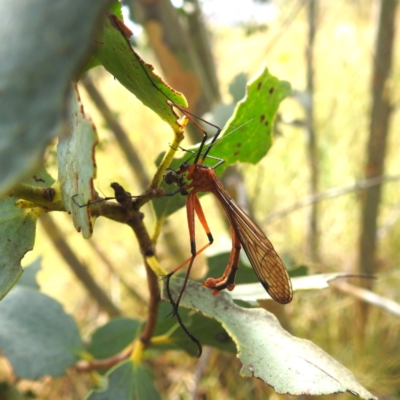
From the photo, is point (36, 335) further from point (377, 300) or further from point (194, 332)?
point (377, 300)

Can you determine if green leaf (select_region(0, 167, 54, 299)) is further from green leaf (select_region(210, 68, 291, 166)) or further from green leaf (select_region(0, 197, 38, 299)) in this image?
green leaf (select_region(210, 68, 291, 166))

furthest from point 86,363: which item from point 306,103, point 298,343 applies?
point 306,103

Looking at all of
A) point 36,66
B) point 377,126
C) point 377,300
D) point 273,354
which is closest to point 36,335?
point 273,354

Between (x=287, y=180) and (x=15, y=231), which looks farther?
(x=287, y=180)

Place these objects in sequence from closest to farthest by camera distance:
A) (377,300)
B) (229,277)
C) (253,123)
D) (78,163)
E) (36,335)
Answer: (78,163), (253,123), (229,277), (36,335), (377,300)

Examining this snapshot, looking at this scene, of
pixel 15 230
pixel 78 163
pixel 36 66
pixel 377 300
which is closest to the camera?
pixel 36 66

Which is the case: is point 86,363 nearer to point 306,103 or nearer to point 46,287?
point 306,103

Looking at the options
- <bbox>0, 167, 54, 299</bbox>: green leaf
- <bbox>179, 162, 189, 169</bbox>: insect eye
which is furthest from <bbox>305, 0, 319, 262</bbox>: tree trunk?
<bbox>0, 167, 54, 299</bbox>: green leaf
